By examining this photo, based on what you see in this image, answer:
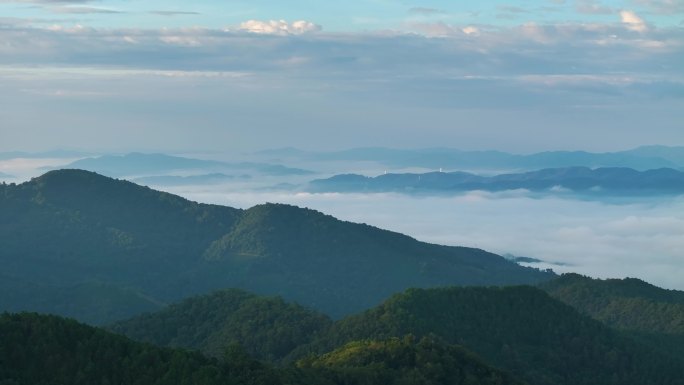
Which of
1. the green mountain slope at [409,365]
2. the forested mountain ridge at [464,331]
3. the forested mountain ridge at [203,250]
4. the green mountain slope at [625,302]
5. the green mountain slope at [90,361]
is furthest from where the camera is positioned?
the forested mountain ridge at [203,250]

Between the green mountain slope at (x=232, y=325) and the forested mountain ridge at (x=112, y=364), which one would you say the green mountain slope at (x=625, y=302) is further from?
the forested mountain ridge at (x=112, y=364)

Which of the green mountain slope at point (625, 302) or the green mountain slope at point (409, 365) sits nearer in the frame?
the green mountain slope at point (409, 365)

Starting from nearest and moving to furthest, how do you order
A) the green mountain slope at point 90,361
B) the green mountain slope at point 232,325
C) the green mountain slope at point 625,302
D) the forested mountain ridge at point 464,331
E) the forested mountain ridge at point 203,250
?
the green mountain slope at point 90,361 < the forested mountain ridge at point 464,331 < the green mountain slope at point 232,325 < the green mountain slope at point 625,302 < the forested mountain ridge at point 203,250

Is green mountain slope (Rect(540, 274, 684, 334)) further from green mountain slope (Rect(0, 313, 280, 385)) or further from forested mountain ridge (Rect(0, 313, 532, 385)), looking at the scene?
green mountain slope (Rect(0, 313, 280, 385))

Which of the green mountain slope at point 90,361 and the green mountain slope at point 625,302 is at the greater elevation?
the green mountain slope at point 625,302

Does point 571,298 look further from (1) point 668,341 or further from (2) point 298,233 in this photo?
(2) point 298,233

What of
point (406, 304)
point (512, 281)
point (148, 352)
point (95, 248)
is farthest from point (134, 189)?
point (148, 352)

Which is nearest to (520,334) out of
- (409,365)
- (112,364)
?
(409,365)

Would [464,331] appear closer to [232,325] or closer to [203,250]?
[232,325]

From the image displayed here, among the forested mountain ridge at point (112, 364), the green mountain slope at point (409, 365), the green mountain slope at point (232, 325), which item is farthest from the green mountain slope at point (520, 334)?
the forested mountain ridge at point (112, 364)
